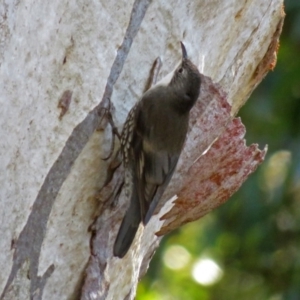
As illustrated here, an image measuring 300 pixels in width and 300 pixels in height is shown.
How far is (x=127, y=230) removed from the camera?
271 centimetres

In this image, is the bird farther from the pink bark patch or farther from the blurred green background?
the blurred green background

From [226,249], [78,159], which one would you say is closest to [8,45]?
[78,159]

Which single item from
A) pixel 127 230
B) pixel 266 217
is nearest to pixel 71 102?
pixel 127 230

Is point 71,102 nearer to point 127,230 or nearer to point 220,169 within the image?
point 127,230

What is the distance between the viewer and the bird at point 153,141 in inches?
110

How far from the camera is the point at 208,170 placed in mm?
2844

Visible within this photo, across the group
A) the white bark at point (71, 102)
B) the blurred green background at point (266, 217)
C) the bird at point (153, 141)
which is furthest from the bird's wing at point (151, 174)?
the blurred green background at point (266, 217)

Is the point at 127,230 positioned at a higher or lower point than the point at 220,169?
lower

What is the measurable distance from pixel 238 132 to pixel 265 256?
286cm

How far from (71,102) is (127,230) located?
1.49 feet

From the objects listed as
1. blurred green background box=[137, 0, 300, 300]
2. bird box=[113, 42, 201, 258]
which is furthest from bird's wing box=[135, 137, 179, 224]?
blurred green background box=[137, 0, 300, 300]

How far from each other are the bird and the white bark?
0.20 ft

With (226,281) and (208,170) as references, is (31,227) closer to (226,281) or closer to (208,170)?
(208,170)

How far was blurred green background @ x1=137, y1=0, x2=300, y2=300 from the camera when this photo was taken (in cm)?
498
